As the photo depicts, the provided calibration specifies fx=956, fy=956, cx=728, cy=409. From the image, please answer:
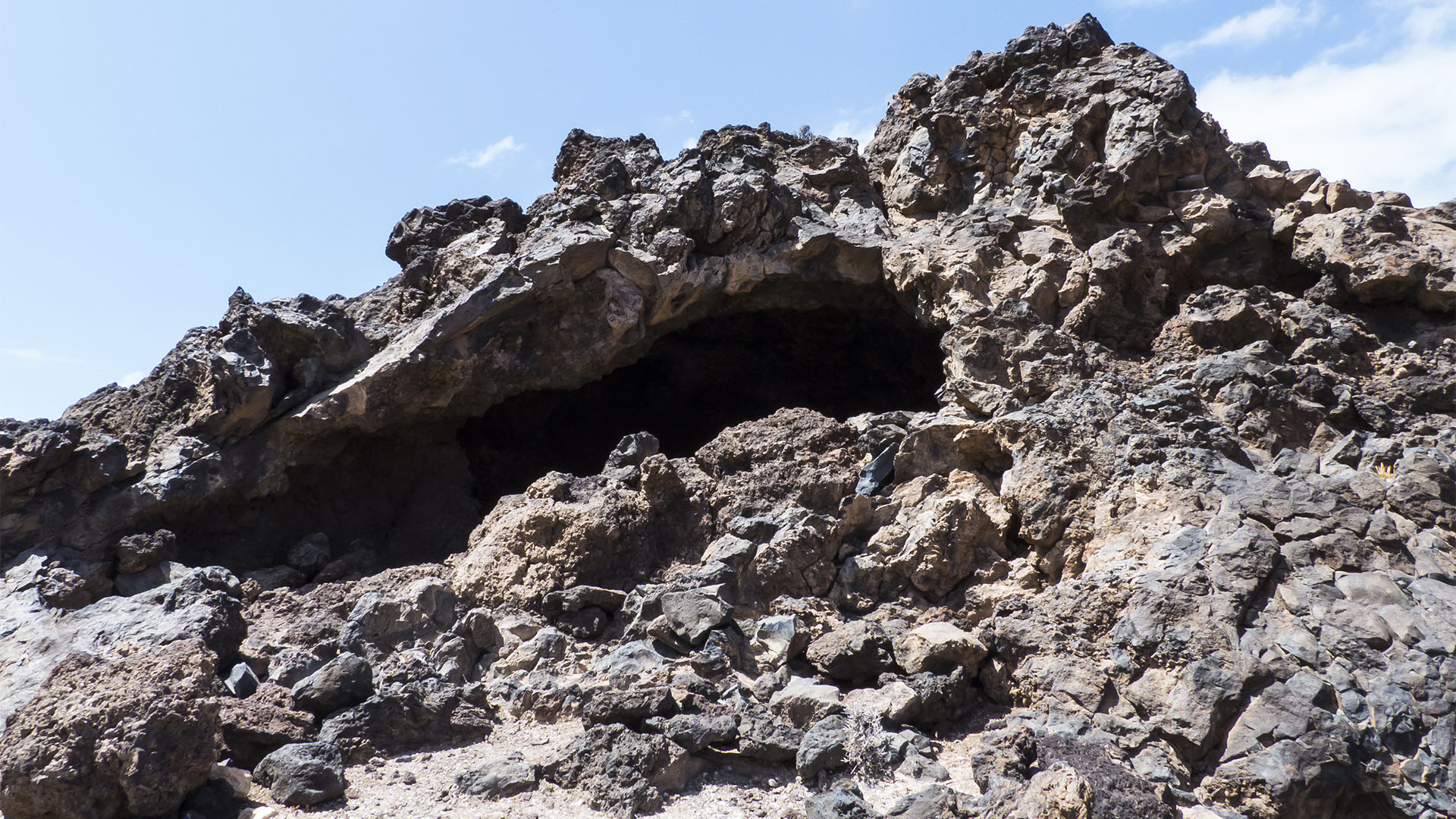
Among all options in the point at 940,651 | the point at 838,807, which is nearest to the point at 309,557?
the point at 940,651

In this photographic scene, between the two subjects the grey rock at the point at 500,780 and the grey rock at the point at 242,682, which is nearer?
the grey rock at the point at 500,780

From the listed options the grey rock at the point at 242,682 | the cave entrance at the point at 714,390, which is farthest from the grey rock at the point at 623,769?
the cave entrance at the point at 714,390

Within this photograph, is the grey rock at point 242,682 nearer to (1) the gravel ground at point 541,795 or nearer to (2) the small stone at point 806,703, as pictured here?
(1) the gravel ground at point 541,795

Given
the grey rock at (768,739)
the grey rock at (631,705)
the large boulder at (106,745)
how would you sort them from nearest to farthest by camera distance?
the large boulder at (106,745)
the grey rock at (768,739)
the grey rock at (631,705)

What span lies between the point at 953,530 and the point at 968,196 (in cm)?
405

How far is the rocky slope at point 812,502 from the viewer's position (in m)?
4.77

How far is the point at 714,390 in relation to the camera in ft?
36.0

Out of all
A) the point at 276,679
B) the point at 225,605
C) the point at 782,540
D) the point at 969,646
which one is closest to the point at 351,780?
the point at 276,679

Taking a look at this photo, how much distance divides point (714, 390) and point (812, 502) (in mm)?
3785

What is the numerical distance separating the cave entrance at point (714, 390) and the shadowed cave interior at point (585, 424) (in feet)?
0.04

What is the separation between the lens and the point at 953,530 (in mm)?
6609

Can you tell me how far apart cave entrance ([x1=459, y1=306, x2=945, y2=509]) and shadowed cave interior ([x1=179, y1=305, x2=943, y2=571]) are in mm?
13

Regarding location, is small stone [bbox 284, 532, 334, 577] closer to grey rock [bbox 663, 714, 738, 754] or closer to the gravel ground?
the gravel ground

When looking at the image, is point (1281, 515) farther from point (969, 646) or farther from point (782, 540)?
point (782, 540)
